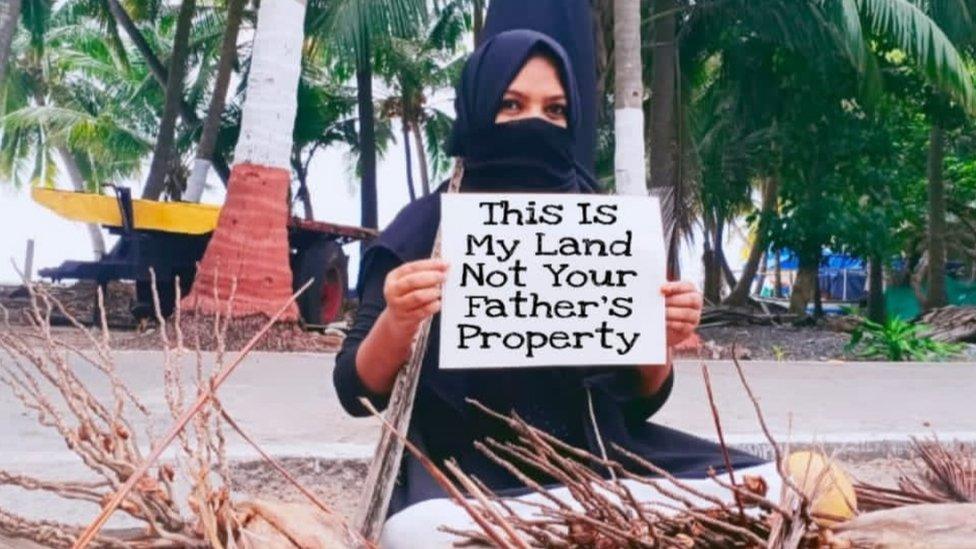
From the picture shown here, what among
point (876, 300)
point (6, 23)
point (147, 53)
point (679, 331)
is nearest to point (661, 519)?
point (679, 331)

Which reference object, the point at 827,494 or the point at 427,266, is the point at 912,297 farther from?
the point at 827,494

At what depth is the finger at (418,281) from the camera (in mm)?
1575

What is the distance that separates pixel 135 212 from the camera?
29.8ft

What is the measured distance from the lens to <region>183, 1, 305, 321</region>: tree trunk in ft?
24.6

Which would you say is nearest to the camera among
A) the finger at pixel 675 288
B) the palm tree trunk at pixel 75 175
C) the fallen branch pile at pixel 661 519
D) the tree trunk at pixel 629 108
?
the fallen branch pile at pixel 661 519

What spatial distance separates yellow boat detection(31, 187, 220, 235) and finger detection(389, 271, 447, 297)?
7839mm

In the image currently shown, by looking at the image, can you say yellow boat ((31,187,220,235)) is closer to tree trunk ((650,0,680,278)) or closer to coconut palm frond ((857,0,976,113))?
tree trunk ((650,0,680,278))

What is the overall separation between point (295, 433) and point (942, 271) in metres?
15.3

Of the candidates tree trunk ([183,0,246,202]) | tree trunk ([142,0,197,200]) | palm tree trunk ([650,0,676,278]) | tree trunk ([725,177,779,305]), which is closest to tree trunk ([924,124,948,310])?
tree trunk ([725,177,779,305])

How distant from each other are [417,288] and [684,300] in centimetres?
45

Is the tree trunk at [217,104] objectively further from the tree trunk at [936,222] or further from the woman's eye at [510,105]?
the woman's eye at [510,105]

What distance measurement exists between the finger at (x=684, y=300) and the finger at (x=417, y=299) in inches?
15.5

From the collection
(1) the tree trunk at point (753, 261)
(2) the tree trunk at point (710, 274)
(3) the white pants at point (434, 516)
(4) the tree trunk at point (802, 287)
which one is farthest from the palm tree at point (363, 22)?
(2) the tree trunk at point (710, 274)

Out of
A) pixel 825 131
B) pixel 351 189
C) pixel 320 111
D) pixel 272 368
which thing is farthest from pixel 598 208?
pixel 351 189
